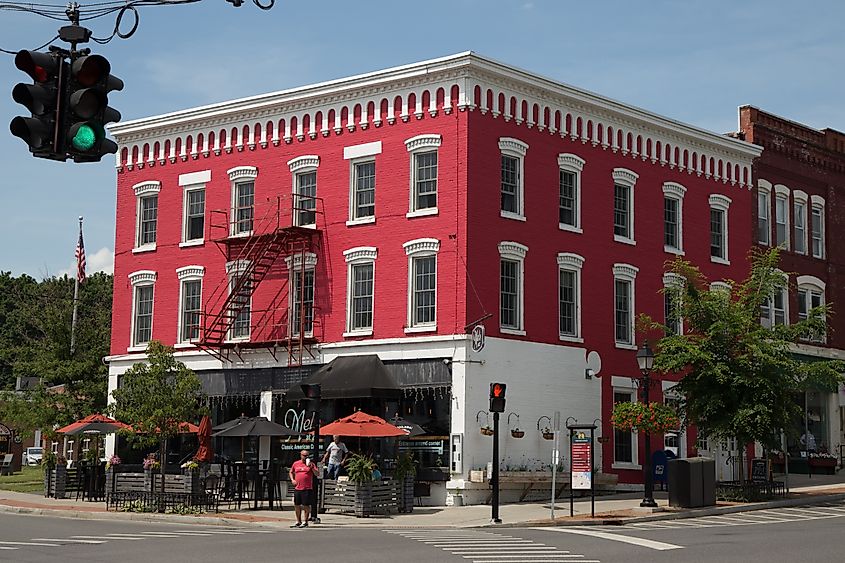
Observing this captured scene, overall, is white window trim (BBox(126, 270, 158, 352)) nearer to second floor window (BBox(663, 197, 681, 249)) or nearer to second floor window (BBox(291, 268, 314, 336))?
second floor window (BBox(291, 268, 314, 336))

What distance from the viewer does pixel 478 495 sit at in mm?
32094

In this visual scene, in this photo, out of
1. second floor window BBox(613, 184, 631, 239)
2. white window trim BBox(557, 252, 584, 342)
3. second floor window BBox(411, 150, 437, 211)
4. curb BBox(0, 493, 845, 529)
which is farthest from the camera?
second floor window BBox(613, 184, 631, 239)

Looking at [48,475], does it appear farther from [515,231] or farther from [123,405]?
[515,231]

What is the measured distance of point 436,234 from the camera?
33625 millimetres

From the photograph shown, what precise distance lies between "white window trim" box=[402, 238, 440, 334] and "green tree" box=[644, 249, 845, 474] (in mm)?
6250

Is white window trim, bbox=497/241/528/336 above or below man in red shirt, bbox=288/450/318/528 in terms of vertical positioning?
above

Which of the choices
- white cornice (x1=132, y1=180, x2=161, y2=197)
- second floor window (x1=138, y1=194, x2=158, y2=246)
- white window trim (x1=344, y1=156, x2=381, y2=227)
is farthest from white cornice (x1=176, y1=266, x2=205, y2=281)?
white window trim (x1=344, y1=156, x2=381, y2=227)

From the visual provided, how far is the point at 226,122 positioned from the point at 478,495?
14.9 meters

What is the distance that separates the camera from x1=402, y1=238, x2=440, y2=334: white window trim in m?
33.5

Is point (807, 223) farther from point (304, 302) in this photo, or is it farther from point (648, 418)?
A: point (304, 302)

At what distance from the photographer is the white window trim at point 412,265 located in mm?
33531

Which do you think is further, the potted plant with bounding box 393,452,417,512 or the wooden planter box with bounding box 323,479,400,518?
the potted plant with bounding box 393,452,417,512

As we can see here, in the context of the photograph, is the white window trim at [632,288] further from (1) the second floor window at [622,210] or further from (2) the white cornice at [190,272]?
(2) the white cornice at [190,272]

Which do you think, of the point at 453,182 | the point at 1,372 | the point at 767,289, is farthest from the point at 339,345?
the point at 1,372
